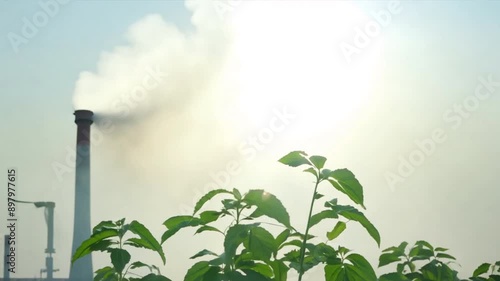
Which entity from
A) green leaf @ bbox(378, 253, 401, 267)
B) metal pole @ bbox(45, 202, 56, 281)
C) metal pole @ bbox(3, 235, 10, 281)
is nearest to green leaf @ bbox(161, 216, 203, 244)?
green leaf @ bbox(378, 253, 401, 267)

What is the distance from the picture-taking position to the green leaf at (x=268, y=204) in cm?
152

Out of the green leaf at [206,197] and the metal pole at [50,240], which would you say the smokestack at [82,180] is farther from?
the green leaf at [206,197]

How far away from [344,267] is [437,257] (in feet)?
4.12

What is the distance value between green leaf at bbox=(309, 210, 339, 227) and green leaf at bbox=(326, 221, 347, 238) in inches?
4.7

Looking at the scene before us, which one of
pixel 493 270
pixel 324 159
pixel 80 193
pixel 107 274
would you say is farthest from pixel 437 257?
pixel 80 193

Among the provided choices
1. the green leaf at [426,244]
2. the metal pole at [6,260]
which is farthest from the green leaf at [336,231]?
the metal pole at [6,260]

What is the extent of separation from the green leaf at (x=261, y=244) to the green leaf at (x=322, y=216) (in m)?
0.13

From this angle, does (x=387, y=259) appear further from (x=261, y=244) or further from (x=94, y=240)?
(x=94, y=240)

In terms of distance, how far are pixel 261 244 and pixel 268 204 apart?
14cm

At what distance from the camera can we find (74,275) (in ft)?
193

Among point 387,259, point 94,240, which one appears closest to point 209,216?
point 94,240

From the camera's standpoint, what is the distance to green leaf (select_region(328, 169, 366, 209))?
5.22 ft

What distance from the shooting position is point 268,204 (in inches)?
61.4

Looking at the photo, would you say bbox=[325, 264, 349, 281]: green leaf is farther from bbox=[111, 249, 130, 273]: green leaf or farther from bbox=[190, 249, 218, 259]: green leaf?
bbox=[111, 249, 130, 273]: green leaf
